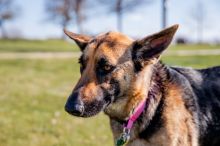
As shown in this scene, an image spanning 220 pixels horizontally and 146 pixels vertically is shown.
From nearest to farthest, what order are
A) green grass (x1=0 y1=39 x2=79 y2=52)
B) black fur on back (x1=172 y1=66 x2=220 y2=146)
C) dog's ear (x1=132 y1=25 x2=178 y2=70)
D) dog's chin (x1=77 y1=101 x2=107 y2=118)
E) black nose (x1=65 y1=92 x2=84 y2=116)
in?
1. black nose (x1=65 y1=92 x2=84 y2=116)
2. dog's chin (x1=77 y1=101 x2=107 y2=118)
3. dog's ear (x1=132 y1=25 x2=178 y2=70)
4. black fur on back (x1=172 y1=66 x2=220 y2=146)
5. green grass (x1=0 y1=39 x2=79 y2=52)

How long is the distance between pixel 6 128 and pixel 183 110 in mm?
4405

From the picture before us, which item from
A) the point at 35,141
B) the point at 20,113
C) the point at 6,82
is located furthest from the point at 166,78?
the point at 6,82

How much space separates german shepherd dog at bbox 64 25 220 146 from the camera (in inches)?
174

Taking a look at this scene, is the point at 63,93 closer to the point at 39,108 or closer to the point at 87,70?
the point at 39,108

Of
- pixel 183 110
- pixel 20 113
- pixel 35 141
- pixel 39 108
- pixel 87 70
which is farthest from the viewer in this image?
pixel 39 108

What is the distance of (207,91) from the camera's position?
16.7 feet

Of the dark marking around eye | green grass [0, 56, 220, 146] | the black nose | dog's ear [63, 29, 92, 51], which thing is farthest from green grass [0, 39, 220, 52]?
the black nose

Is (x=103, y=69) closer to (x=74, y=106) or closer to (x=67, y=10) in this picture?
(x=74, y=106)

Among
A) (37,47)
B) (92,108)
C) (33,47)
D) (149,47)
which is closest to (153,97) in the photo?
(149,47)

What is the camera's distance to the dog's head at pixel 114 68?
4.34 meters

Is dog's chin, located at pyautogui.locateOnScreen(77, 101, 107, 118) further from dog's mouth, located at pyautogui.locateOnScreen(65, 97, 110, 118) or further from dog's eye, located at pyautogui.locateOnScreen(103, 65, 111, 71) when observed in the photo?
dog's eye, located at pyautogui.locateOnScreen(103, 65, 111, 71)

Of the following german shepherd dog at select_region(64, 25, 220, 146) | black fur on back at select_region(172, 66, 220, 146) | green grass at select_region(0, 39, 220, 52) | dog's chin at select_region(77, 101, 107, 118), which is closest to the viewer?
dog's chin at select_region(77, 101, 107, 118)

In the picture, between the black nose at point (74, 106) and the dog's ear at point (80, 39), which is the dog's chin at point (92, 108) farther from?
the dog's ear at point (80, 39)

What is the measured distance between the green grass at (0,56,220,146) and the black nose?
11.3ft
